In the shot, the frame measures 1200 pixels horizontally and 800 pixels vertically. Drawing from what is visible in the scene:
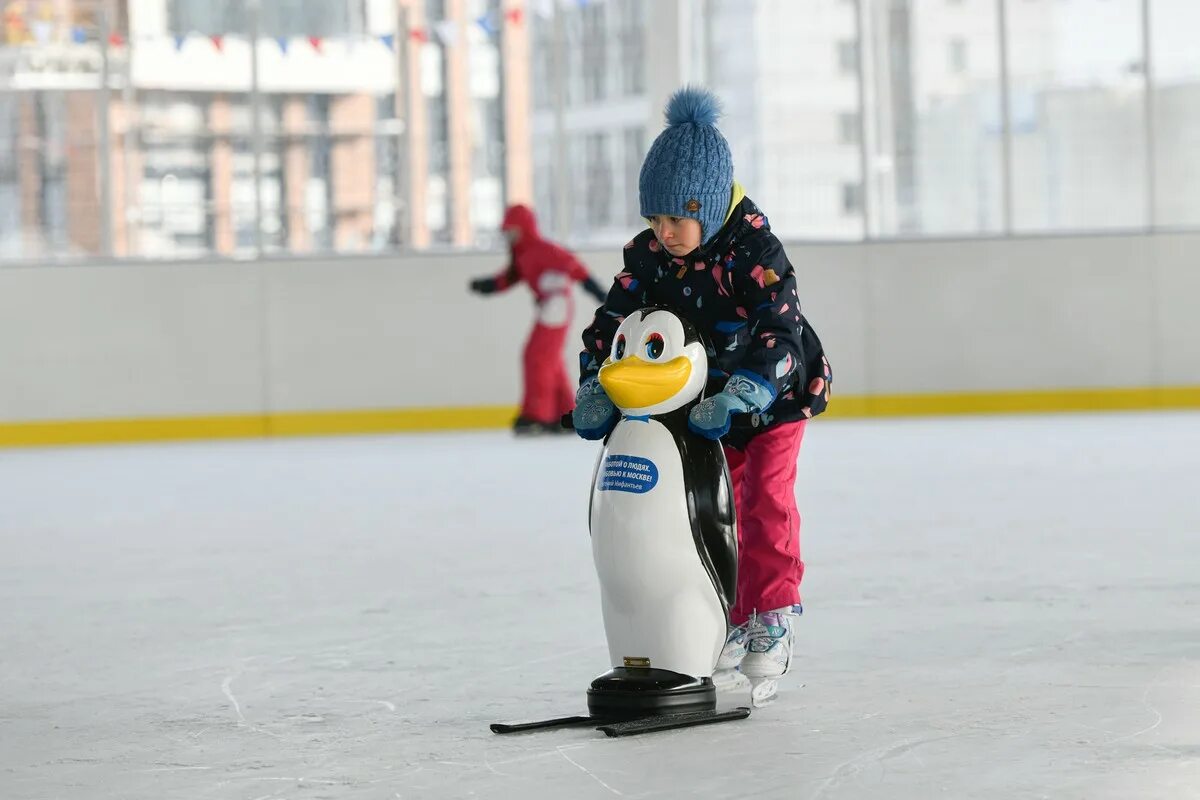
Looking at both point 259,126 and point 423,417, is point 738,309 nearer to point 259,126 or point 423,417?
point 423,417

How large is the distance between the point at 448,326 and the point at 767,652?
888 centimetres

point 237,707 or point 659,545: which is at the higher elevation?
point 659,545

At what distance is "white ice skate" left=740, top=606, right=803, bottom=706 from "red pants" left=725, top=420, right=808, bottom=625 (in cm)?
2

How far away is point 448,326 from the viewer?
11.8m

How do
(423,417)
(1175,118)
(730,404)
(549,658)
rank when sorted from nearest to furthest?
1. (730,404)
2. (549,658)
3. (423,417)
4. (1175,118)

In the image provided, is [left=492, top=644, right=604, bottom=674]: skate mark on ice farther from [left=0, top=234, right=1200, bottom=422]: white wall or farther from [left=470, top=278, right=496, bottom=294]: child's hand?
[left=0, top=234, right=1200, bottom=422]: white wall

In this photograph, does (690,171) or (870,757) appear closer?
(870,757)

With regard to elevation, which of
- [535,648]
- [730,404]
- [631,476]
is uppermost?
[730,404]

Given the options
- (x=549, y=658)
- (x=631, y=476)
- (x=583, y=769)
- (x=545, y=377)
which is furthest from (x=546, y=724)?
(x=545, y=377)

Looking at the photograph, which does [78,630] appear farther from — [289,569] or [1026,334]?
[1026,334]

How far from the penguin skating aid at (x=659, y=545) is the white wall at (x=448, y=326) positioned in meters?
8.92

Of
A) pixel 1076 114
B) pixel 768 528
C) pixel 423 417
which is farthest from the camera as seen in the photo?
pixel 1076 114

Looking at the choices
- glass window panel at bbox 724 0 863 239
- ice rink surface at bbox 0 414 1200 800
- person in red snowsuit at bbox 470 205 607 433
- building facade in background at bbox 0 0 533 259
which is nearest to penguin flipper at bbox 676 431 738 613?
ice rink surface at bbox 0 414 1200 800

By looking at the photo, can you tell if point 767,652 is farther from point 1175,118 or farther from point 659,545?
point 1175,118
